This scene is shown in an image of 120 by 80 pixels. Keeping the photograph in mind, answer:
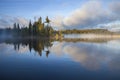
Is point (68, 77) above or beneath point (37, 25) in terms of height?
beneath

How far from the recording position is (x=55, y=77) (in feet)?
67.2

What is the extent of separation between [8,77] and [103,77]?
31.7ft

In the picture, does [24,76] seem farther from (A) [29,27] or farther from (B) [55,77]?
(A) [29,27]

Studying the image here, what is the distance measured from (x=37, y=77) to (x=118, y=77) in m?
8.33

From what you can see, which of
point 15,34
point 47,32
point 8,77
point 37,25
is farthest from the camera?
point 15,34

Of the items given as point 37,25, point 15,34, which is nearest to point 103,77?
point 37,25

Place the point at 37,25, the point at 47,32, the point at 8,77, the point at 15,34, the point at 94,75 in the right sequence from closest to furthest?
the point at 8,77 → the point at 94,75 → the point at 37,25 → the point at 47,32 → the point at 15,34

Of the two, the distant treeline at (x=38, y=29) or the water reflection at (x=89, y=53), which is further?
the distant treeline at (x=38, y=29)

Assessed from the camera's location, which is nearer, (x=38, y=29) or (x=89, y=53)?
(x=89, y=53)

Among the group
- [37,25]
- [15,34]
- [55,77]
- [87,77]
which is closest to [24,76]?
[55,77]

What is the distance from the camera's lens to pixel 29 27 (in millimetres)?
141625

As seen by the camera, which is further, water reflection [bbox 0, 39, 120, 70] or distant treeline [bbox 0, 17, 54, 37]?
distant treeline [bbox 0, 17, 54, 37]

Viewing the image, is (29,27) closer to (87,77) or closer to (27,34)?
(27,34)

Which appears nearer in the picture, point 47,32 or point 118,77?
point 118,77
